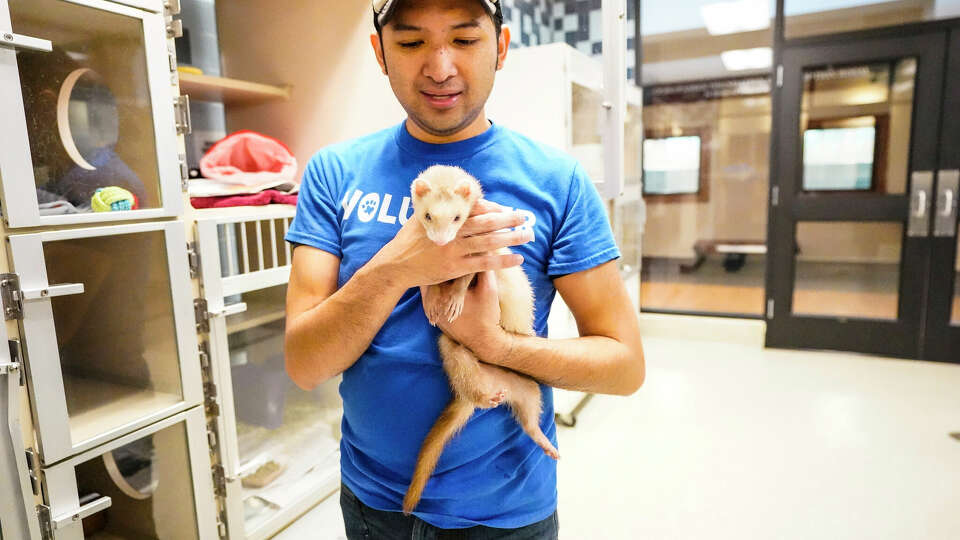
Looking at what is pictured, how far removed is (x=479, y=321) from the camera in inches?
37.4

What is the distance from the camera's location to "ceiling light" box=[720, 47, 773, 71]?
4691 mm

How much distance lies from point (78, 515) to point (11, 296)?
63 centimetres

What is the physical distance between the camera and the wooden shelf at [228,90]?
2133mm

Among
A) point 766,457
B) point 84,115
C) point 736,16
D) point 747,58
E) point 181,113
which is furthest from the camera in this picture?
point 747,58

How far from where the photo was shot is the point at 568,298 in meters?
1.03

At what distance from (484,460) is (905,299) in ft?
15.4

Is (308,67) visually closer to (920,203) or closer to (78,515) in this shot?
(78,515)

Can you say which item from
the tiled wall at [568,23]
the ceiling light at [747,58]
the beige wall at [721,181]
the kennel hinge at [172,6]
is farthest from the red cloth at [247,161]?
the ceiling light at [747,58]

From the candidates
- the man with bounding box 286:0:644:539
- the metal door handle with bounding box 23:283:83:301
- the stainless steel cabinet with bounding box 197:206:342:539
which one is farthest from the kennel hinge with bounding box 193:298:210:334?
the man with bounding box 286:0:644:539

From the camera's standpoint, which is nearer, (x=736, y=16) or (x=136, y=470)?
(x=136, y=470)

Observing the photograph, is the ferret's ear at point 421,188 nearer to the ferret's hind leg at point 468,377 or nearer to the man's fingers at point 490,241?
the man's fingers at point 490,241

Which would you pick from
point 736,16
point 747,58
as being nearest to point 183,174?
point 736,16

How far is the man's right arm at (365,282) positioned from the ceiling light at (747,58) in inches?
184

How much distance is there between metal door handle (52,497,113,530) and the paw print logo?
1257 mm
